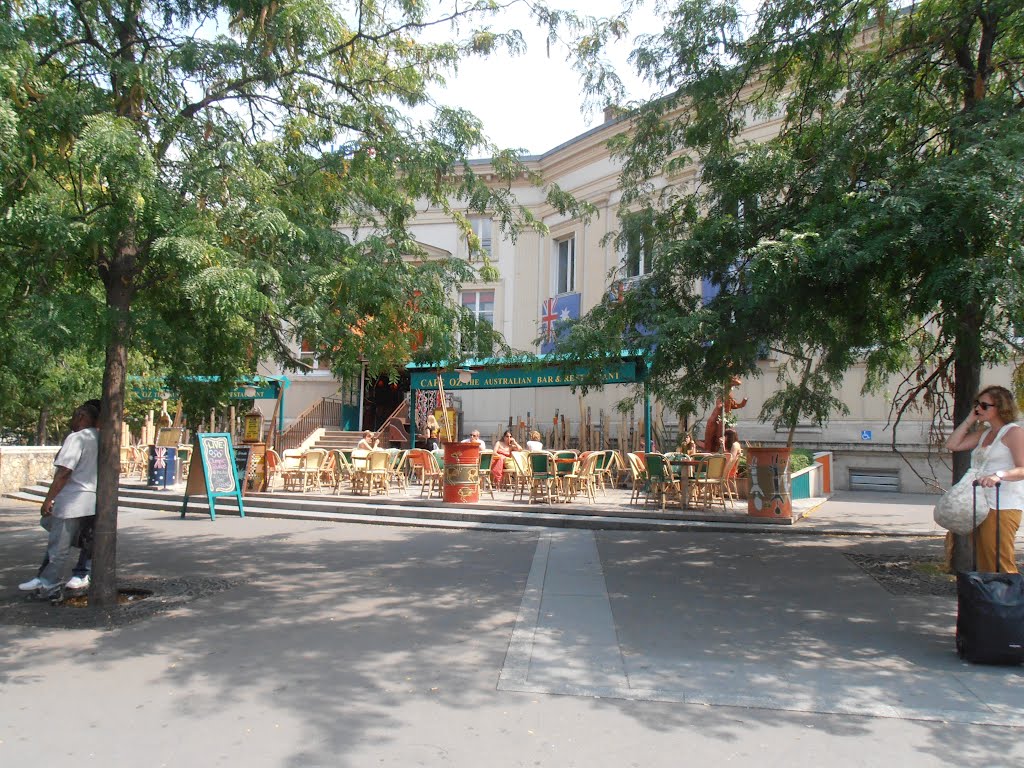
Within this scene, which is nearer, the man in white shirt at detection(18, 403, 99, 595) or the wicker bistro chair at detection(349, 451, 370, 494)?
the man in white shirt at detection(18, 403, 99, 595)

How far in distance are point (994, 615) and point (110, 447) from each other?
6744 mm

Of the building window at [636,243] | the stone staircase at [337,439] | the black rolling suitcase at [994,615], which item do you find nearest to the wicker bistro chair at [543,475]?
the building window at [636,243]

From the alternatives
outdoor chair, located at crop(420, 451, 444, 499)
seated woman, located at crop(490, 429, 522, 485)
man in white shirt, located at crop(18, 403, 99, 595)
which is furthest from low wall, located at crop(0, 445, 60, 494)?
man in white shirt, located at crop(18, 403, 99, 595)

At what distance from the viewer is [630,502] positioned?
14.5m

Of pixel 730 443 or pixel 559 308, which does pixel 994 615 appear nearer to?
pixel 730 443

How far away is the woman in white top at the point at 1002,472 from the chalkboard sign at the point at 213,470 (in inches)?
438

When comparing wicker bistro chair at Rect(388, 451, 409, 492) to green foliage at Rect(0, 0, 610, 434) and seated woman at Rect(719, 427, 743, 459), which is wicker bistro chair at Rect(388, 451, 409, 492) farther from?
green foliage at Rect(0, 0, 610, 434)

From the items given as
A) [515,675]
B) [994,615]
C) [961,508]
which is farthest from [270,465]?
[994,615]

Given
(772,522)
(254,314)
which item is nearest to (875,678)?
(254,314)

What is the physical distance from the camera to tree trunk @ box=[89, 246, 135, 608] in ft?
21.1

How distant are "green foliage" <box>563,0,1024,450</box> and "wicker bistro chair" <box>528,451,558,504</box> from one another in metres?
4.70

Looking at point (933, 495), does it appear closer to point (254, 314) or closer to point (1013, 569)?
point (1013, 569)

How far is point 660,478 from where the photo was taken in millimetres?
13141

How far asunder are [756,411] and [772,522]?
917cm
